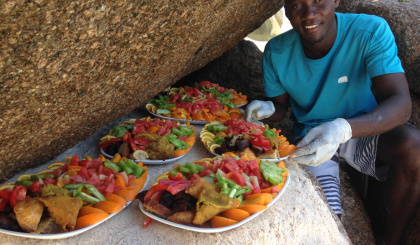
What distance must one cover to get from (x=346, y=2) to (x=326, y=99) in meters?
2.07

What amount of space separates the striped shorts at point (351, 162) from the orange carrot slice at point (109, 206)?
1.82 meters

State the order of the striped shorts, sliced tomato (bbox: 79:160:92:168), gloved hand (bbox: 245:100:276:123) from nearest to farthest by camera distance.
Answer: sliced tomato (bbox: 79:160:92:168), the striped shorts, gloved hand (bbox: 245:100:276:123)

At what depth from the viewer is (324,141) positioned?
2551 millimetres

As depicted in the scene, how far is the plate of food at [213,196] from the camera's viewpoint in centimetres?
191

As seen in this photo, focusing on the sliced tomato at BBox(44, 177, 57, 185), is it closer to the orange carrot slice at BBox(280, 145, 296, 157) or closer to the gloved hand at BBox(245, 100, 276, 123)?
the orange carrot slice at BBox(280, 145, 296, 157)

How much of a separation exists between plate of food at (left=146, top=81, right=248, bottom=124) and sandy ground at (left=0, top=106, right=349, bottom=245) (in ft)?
4.00

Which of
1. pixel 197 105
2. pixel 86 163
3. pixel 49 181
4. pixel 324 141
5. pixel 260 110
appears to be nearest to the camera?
pixel 49 181

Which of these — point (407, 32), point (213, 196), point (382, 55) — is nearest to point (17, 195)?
point (213, 196)

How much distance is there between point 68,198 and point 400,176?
2.44 metres

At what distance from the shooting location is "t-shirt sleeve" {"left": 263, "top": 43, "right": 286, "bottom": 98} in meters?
3.55

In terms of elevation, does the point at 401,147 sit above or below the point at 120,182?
below

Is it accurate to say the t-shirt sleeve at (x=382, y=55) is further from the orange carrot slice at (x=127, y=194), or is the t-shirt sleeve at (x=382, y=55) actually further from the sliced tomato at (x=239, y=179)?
the orange carrot slice at (x=127, y=194)

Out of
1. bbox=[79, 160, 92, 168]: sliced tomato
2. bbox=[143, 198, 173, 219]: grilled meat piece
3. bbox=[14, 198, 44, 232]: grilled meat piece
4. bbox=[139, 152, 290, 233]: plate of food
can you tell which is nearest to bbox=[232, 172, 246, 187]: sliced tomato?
bbox=[139, 152, 290, 233]: plate of food

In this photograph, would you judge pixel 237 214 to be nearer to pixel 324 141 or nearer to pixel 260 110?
pixel 324 141
